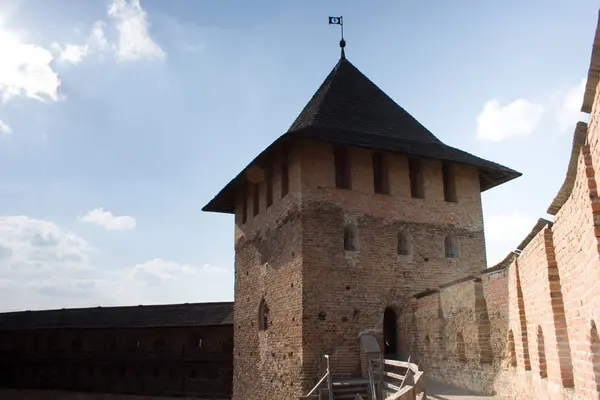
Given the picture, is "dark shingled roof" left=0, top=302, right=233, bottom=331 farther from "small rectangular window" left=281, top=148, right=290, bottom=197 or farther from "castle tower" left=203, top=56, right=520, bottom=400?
"small rectangular window" left=281, top=148, right=290, bottom=197

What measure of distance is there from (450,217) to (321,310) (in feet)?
14.4

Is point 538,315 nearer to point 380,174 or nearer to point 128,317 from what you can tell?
point 380,174

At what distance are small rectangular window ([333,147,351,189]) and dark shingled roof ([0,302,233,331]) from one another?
927 cm

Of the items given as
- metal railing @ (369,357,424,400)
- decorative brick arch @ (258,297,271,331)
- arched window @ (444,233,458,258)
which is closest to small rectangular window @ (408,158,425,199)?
arched window @ (444,233,458,258)

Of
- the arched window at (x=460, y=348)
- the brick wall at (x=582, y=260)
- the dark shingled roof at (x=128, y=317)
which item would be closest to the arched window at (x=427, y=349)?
→ the arched window at (x=460, y=348)

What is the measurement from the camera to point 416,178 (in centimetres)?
1473

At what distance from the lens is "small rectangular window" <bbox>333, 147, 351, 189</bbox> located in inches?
548

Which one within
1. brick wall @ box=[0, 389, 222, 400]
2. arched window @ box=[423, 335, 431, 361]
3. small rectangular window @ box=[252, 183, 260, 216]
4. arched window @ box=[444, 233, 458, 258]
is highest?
small rectangular window @ box=[252, 183, 260, 216]

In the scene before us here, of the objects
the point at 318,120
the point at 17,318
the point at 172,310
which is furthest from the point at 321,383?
the point at 17,318

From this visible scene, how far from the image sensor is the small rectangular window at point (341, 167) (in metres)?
13.9

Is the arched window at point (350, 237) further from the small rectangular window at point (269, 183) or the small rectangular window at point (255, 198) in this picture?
the small rectangular window at point (255, 198)

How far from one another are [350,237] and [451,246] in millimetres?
2852

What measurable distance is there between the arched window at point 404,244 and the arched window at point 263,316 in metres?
3.74

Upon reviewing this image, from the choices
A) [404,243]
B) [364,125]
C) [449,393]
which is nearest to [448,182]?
[404,243]
